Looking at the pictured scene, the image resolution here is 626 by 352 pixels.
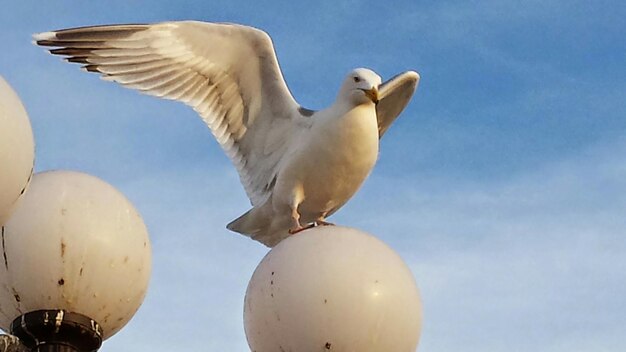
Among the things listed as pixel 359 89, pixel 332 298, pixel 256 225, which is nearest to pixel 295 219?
pixel 256 225

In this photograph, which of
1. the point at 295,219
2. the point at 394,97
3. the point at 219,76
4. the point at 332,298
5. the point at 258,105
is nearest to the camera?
the point at 332,298

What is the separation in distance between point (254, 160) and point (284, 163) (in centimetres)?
74

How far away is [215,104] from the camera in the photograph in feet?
30.8

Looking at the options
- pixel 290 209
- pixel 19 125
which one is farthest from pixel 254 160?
pixel 19 125

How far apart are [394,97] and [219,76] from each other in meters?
1.34

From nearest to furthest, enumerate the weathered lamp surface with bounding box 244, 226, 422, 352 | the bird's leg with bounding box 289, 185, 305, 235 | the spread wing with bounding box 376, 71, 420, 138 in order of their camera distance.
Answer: the weathered lamp surface with bounding box 244, 226, 422, 352 → the bird's leg with bounding box 289, 185, 305, 235 → the spread wing with bounding box 376, 71, 420, 138

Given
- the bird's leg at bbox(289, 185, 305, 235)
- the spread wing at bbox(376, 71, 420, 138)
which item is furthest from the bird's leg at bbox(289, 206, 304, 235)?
the spread wing at bbox(376, 71, 420, 138)

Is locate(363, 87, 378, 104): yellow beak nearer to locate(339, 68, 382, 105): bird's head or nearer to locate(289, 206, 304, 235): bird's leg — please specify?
locate(339, 68, 382, 105): bird's head

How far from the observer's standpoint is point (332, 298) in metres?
4.47

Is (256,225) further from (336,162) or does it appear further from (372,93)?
(372,93)

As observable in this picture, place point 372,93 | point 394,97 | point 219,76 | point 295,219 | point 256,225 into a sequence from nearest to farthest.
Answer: point 295,219, point 372,93, point 256,225, point 394,97, point 219,76

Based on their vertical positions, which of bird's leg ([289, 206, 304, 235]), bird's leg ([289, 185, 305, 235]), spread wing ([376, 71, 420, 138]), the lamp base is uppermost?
spread wing ([376, 71, 420, 138])

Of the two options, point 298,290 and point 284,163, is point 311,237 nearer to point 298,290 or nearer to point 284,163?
point 298,290

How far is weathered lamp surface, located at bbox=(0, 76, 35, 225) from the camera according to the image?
355cm
